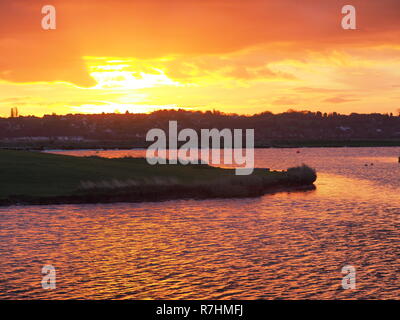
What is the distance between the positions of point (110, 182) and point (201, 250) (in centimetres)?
2910

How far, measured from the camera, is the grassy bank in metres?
50.7

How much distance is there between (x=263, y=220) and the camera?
132ft

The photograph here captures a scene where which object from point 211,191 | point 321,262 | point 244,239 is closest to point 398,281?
point 321,262

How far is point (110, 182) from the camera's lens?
183 feet

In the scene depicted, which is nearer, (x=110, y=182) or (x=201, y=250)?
(x=201, y=250)

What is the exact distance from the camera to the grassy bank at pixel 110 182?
50.7 meters

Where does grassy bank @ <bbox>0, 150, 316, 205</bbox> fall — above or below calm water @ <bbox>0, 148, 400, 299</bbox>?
above

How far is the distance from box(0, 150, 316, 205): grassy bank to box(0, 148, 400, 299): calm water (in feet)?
12.2

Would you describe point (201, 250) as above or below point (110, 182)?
below

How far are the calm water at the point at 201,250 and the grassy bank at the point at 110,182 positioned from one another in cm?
373

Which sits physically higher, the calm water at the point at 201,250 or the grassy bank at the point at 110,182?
the grassy bank at the point at 110,182
